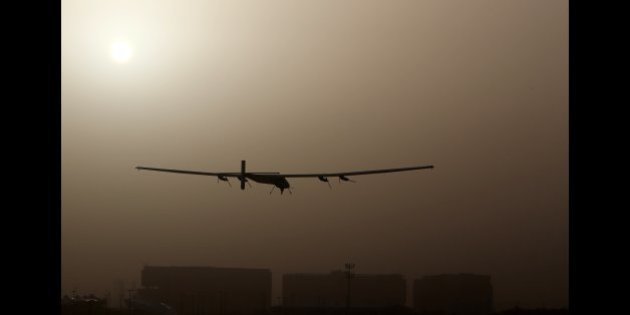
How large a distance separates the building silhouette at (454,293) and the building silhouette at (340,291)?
2309 millimetres

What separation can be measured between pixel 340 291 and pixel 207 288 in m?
17.3

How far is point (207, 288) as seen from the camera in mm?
68625

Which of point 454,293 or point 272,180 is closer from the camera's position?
point 272,180

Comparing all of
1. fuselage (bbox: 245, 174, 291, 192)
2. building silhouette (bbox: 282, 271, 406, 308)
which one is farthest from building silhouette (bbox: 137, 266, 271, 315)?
fuselage (bbox: 245, 174, 291, 192)

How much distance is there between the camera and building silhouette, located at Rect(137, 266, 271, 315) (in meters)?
67.6

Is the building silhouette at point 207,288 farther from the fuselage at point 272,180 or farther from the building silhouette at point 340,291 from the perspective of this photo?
the fuselage at point 272,180

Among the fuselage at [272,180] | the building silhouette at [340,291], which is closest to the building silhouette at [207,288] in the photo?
the building silhouette at [340,291]

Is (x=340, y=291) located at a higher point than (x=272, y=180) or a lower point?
lower

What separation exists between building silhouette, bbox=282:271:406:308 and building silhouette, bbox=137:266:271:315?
2.76 m

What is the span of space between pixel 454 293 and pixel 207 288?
25.6 m
